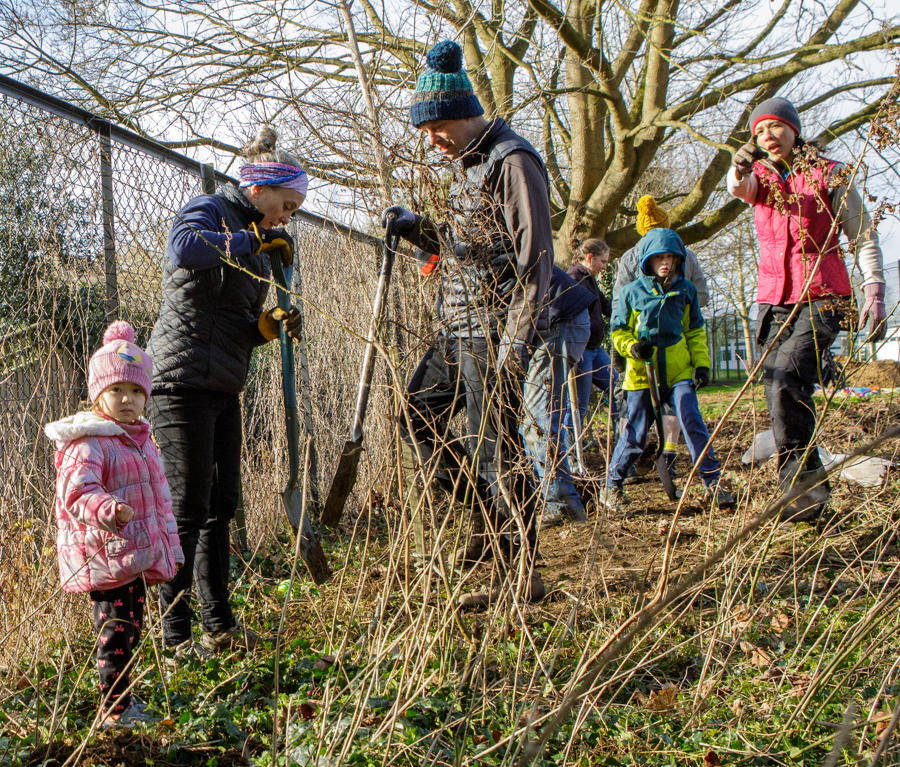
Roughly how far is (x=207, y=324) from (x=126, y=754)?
145 cm

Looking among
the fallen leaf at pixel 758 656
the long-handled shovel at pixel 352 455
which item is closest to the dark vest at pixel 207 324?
the long-handled shovel at pixel 352 455

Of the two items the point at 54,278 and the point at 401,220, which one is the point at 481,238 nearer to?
the point at 401,220

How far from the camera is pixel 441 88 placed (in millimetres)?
2664

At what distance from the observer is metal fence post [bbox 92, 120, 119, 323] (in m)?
3.09

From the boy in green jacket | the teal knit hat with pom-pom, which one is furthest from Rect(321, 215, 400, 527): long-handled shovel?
the boy in green jacket

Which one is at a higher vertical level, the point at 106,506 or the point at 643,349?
the point at 643,349

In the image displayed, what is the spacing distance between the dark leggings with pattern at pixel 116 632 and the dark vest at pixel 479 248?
1.30m

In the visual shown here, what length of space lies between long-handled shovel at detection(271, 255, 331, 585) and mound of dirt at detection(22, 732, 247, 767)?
64cm

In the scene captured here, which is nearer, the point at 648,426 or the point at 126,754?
the point at 126,754

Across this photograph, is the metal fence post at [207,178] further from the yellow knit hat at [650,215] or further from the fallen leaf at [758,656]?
the fallen leaf at [758,656]

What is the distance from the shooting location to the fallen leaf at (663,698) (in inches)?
86.8

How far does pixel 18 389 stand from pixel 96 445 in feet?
1.98

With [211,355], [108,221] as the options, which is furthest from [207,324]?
[108,221]

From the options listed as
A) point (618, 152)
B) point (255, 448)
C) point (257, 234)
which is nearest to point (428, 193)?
point (257, 234)
